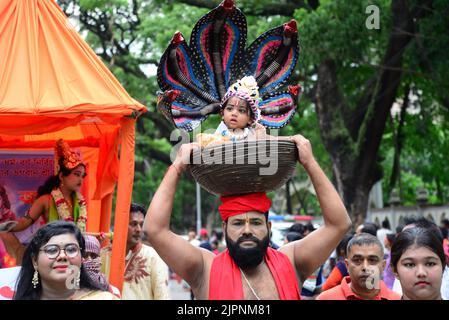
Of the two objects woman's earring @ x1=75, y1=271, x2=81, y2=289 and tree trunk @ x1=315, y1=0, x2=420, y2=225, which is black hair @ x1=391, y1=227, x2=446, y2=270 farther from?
tree trunk @ x1=315, y1=0, x2=420, y2=225

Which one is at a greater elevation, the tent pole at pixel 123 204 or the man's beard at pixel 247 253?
the tent pole at pixel 123 204

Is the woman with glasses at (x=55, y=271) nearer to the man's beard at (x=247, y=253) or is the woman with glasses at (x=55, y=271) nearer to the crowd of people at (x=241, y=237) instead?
the crowd of people at (x=241, y=237)

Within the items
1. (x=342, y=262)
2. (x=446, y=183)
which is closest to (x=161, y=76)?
(x=342, y=262)

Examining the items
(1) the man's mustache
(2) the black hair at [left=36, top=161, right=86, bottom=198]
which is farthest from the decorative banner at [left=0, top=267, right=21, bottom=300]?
(1) the man's mustache

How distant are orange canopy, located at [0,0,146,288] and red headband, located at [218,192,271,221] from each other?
2.46 metres

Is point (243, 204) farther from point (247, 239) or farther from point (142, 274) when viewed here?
point (142, 274)

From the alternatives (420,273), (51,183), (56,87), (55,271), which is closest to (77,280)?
(55,271)

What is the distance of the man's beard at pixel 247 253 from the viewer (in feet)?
13.6

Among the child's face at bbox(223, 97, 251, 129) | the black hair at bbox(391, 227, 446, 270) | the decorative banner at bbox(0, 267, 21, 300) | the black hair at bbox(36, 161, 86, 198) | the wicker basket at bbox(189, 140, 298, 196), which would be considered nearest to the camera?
the wicker basket at bbox(189, 140, 298, 196)

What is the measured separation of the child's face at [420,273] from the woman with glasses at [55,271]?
150 centimetres

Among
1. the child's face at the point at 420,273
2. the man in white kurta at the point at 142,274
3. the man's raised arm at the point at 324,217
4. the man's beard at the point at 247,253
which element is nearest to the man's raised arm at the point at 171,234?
the man's beard at the point at 247,253

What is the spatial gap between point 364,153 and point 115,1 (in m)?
6.17

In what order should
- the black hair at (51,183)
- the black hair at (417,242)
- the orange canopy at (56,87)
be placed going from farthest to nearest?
1. the black hair at (51,183)
2. the orange canopy at (56,87)
3. the black hair at (417,242)

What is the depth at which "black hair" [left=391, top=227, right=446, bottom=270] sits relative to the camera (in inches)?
169
